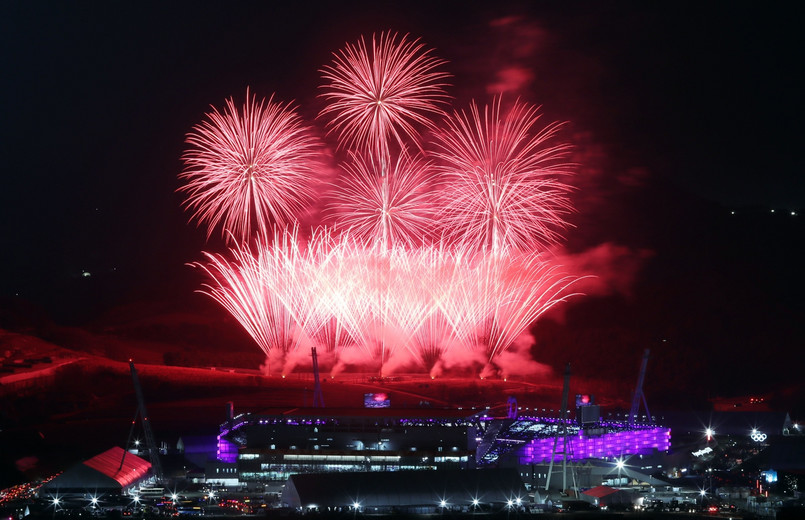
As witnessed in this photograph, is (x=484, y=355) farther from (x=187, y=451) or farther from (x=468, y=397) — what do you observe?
(x=187, y=451)

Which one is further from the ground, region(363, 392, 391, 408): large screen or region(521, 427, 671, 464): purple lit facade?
region(363, 392, 391, 408): large screen

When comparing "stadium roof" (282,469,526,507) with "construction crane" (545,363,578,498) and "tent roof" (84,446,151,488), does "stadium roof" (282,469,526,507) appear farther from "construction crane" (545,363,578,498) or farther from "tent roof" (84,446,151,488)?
"tent roof" (84,446,151,488)

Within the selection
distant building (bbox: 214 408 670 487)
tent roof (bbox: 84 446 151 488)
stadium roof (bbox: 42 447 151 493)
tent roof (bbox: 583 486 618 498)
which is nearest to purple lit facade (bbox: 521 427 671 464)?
distant building (bbox: 214 408 670 487)

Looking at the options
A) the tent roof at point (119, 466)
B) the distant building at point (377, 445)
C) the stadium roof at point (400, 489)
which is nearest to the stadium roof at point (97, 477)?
the tent roof at point (119, 466)

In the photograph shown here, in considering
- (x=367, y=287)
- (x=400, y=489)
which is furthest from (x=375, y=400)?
(x=400, y=489)

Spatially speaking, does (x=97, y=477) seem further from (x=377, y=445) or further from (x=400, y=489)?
(x=377, y=445)

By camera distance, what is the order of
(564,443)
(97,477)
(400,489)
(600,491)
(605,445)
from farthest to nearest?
(605,445) < (564,443) < (600,491) < (97,477) < (400,489)
